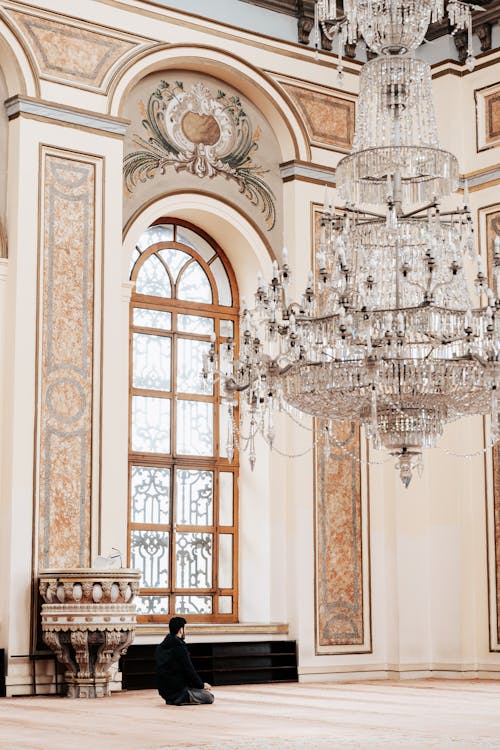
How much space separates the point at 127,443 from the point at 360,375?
9.73 ft

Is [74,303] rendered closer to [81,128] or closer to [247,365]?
[81,128]

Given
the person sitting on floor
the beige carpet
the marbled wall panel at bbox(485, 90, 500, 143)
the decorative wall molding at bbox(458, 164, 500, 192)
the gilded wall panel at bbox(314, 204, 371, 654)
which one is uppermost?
the marbled wall panel at bbox(485, 90, 500, 143)

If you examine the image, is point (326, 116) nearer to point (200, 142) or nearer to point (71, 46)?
point (200, 142)

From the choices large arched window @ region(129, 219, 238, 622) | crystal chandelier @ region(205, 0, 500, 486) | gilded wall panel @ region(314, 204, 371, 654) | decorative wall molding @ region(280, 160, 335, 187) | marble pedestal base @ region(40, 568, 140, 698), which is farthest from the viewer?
decorative wall molding @ region(280, 160, 335, 187)

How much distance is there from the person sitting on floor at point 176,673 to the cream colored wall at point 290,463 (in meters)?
1.48

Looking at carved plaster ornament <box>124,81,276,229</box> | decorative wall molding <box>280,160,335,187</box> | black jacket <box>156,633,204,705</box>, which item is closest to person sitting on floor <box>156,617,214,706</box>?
black jacket <box>156,633,204,705</box>

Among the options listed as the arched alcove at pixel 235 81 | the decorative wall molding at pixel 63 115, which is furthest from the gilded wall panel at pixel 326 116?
the decorative wall molding at pixel 63 115

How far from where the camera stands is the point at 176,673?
812cm

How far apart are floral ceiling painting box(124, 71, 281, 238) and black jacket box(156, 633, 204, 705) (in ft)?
11.9

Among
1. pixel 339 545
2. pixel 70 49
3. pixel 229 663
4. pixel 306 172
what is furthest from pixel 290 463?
pixel 70 49

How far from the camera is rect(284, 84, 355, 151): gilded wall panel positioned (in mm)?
11164

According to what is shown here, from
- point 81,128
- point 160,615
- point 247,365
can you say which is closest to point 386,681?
point 160,615

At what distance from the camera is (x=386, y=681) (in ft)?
34.6

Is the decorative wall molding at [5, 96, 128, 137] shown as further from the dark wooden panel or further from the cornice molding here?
the dark wooden panel
